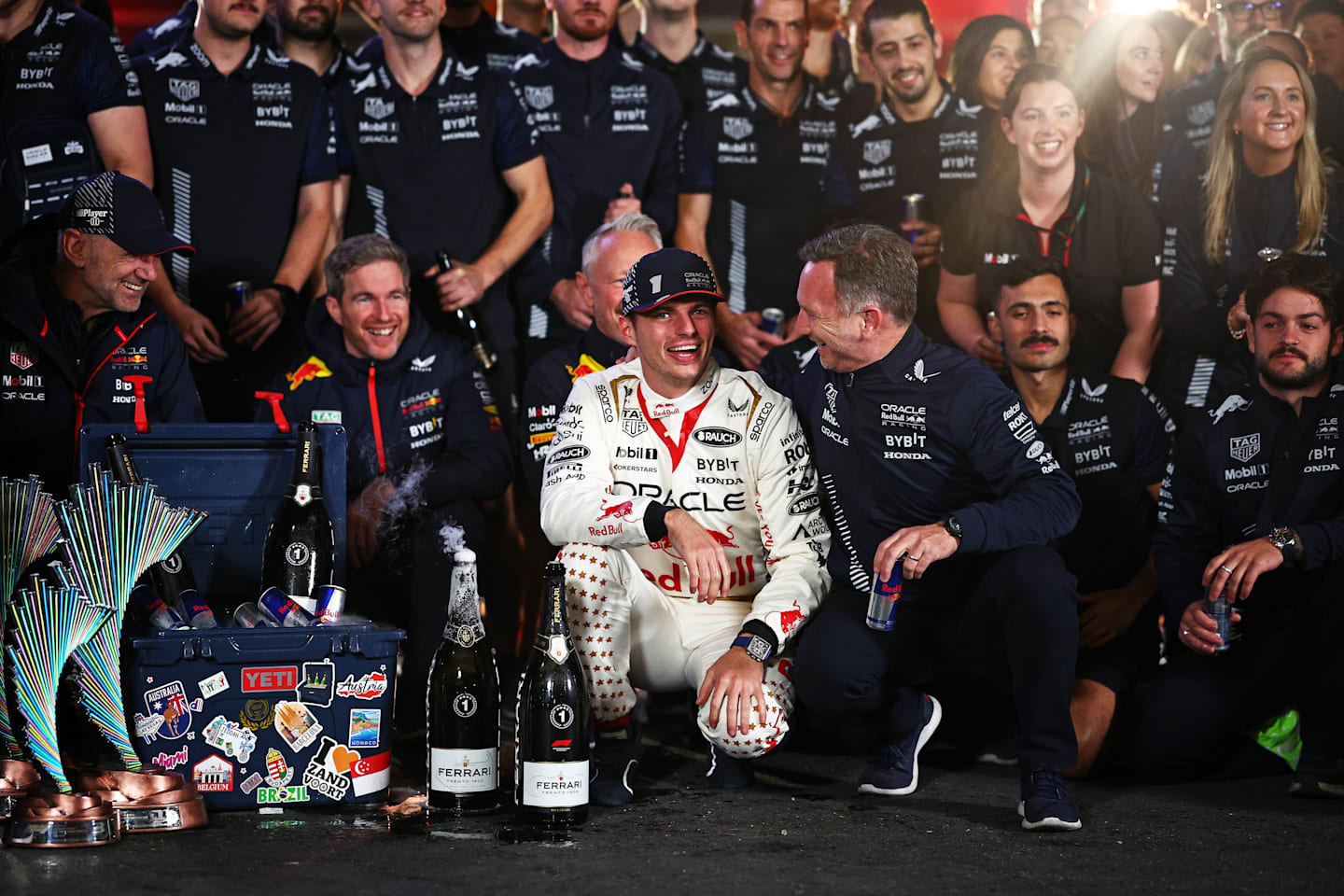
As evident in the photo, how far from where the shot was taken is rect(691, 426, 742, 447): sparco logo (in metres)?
3.61

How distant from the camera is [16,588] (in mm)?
3305

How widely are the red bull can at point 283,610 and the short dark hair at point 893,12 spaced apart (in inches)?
124

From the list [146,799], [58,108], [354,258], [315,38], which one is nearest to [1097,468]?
[354,258]

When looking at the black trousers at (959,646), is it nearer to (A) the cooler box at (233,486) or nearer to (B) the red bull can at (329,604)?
(B) the red bull can at (329,604)

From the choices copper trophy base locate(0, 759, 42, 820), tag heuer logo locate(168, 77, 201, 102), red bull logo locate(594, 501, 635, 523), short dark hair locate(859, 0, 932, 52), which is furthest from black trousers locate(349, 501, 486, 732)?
short dark hair locate(859, 0, 932, 52)

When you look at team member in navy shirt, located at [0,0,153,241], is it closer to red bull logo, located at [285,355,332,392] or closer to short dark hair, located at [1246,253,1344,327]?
red bull logo, located at [285,355,332,392]

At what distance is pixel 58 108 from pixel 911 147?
2938 mm

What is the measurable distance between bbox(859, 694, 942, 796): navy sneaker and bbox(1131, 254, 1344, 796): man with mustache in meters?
0.62

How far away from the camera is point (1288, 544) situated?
3.63 metres

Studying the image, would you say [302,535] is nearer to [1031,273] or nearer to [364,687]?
[364,687]

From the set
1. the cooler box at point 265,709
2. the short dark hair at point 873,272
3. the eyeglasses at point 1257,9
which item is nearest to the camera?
the cooler box at point 265,709

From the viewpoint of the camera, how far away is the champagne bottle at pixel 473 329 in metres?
4.82

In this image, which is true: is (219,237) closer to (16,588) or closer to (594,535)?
(16,588)

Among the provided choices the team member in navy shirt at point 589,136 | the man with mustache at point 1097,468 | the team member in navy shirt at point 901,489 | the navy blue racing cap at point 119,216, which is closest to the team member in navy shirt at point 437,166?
the team member in navy shirt at point 589,136
